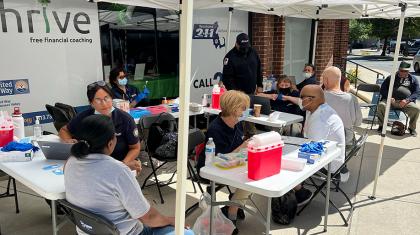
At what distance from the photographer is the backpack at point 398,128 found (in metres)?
7.09

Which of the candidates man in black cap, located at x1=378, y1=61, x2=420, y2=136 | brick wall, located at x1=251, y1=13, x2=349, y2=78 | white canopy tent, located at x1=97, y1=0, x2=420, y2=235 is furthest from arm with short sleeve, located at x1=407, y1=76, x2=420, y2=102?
brick wall, located at x1=251, y1=13, x2=349, y2=78

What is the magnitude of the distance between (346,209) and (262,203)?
881 mm

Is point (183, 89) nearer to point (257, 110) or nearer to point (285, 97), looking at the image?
point (257, 110)

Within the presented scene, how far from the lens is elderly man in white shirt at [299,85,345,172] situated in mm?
3430

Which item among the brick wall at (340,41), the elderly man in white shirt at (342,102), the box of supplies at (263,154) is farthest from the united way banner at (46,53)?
the brick wall at (340,41)

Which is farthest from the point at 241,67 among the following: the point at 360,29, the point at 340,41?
the point at 360,29

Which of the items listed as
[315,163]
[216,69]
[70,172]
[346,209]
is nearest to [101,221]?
[70,172]

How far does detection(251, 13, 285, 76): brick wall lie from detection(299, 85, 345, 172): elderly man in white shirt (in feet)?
15.1

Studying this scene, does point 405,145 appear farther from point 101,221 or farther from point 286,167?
point 101,221

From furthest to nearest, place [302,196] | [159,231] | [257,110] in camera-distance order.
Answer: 1. [257,110]
2. [302,196]
3. [159,231]

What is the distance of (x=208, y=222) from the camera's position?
306 centimetres

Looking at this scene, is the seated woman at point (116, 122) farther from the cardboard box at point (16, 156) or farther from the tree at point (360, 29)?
the tree at point (360, 29)

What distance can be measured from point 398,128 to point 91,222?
21.8 ft

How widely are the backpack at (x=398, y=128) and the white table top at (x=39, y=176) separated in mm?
6352
